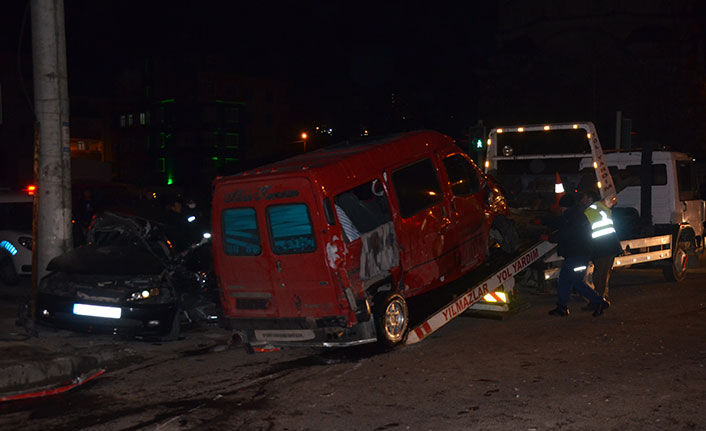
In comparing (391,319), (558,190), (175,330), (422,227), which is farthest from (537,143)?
(175,330)

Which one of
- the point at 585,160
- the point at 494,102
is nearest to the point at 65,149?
the point at 585,160

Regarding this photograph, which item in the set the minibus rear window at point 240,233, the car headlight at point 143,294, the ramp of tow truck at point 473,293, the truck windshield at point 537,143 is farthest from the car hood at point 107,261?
the truck windshield at point 537,143

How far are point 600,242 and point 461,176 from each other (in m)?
2.44

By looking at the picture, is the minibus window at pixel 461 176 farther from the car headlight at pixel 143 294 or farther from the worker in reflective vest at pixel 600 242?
the car headlight at pixel 143 294

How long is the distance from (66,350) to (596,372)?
5699mm

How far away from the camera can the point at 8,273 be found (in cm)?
1329

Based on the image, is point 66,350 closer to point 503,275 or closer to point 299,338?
point 299,338

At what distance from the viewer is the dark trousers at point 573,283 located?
31.7 feet

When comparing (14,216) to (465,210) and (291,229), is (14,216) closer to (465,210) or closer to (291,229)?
(291,229)

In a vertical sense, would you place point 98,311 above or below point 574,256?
below

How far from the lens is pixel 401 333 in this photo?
25.4 ft

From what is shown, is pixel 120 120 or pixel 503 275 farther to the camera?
pixel 120 120

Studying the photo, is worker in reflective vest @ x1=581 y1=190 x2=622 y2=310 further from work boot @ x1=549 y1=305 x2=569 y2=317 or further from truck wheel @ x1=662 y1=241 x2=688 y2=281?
truck wheel @ x1=662 y1=241 x2=688 y2=281

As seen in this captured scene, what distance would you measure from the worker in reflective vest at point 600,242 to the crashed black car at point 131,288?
206 inches
